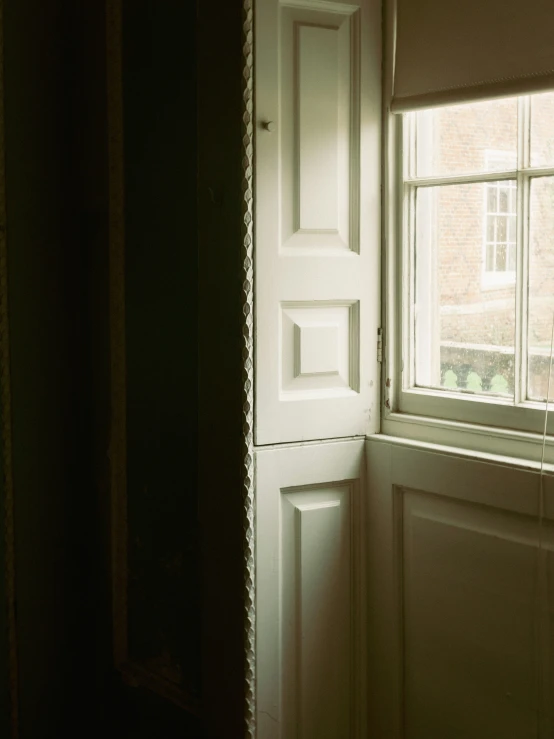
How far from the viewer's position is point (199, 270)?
7.67 ft

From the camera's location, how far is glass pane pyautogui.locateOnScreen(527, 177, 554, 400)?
203 cm

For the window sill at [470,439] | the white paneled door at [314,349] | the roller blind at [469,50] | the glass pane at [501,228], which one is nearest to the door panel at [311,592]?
the white paneled door at [314,349]

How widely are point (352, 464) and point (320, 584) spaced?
0.31 m

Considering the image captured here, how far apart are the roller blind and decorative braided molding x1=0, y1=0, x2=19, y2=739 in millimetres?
1078

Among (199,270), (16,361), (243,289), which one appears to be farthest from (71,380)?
(243,289)

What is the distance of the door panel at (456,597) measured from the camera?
2.03 m

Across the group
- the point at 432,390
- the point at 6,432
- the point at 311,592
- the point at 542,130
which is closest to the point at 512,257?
the point at 542,130

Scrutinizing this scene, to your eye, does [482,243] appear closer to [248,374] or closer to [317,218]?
[317,218]

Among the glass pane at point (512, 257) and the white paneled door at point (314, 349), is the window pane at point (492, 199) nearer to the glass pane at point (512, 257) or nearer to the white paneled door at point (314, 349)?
the glass pane at point (512, 257)

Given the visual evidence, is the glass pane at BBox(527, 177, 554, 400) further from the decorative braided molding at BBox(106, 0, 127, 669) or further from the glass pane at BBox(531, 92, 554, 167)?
the decorative braided molding at BBox(106, 0, 127, 669)

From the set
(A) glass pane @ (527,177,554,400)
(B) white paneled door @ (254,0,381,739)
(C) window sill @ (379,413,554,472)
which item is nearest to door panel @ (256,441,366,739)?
(B) white paneled door @ (254,0,381,739)

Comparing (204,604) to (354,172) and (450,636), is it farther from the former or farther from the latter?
(354,172)

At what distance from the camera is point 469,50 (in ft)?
6.82

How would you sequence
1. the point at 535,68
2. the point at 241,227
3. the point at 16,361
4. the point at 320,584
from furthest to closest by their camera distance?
the point at 16,361 → the point at 320,584 → the point at 241,227 → the point at 535,68
